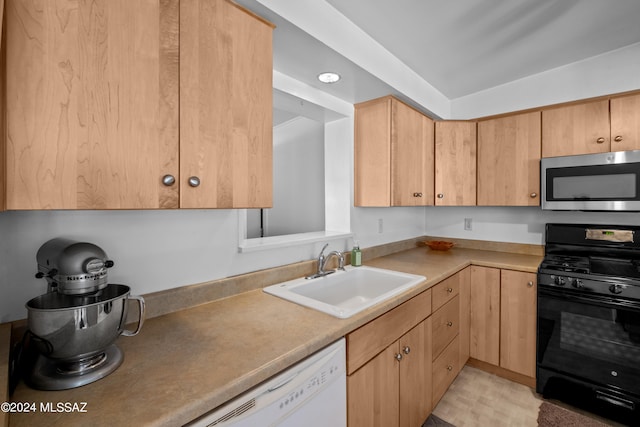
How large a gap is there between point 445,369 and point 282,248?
1.39m

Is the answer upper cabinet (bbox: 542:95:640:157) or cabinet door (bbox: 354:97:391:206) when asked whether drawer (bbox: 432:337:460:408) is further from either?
upper cabinet (bbox: 542:95:640:157)

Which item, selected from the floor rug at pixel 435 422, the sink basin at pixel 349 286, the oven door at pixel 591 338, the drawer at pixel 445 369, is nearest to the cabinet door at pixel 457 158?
the oven door at pixel 591 338

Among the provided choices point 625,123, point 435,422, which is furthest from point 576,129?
point 435,422

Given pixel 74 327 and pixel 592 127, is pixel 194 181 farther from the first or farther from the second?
pixel 592 127

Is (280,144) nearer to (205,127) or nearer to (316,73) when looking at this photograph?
(316,73)

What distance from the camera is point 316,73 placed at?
5.57 feet

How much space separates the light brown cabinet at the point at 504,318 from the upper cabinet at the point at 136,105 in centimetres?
197

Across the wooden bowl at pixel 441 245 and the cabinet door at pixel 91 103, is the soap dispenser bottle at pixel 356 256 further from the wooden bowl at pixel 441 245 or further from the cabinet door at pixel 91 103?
the cabinet door at pixel 91 103

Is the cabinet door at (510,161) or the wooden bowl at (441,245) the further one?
the wooden bowl at (441,245)

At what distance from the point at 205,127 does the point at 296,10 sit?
0.75 m

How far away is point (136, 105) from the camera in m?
0.83

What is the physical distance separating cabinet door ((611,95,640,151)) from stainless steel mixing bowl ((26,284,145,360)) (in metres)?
2.93

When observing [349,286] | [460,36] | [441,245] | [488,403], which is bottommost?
[488,403]

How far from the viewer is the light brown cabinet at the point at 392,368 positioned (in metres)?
1.18
